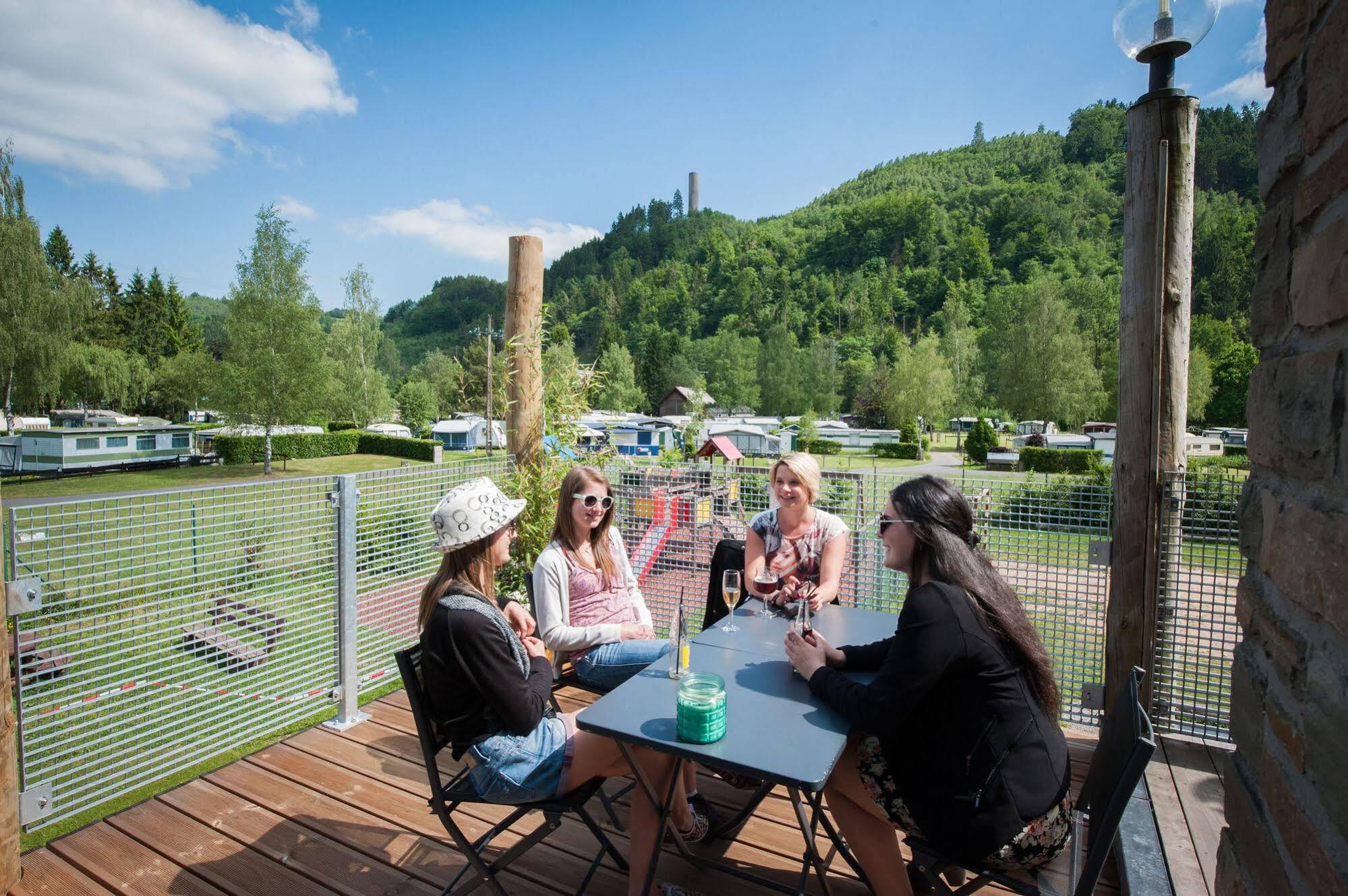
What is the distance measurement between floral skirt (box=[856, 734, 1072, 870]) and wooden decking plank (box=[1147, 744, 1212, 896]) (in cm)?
79

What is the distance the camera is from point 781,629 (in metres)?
2.87

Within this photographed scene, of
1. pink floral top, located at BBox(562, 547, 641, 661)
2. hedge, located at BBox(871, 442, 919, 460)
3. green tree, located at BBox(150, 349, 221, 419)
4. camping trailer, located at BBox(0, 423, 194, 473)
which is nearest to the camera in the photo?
pink floral top, located at BBox(562, 547, 641, 661)

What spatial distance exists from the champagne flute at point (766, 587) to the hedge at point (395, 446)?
94.8ft

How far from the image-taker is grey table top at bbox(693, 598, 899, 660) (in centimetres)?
266

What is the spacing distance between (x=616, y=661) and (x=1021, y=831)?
1675 millimetres

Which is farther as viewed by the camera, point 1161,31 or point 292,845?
point 1161,31

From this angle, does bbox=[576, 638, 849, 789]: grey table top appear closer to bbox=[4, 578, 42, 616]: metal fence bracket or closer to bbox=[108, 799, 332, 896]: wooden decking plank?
bbox=[108, 799, 332, 896]: wooden decking plank

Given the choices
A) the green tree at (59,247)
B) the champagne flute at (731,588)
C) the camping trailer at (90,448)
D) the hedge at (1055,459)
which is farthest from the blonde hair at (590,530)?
the green tree at (59,247)

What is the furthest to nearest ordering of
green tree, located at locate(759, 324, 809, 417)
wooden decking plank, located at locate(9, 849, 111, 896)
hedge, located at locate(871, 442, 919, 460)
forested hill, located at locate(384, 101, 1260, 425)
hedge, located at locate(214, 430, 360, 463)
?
green tree, located at locate(759, 324, 809, 417) → forested hill, located at locate(384, 101, 1260, 425) → hedge, located at locate(871, 442, 919, 460) → hedge, located at locate(214, 430, 360, 463) → wooden decking plank, located at locate(9, 849, 111, 896)

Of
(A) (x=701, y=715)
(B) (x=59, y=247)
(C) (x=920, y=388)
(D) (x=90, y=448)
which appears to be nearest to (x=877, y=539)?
(A) (x=701, y=715)

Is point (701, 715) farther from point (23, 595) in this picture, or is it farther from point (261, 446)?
point (261, 446)

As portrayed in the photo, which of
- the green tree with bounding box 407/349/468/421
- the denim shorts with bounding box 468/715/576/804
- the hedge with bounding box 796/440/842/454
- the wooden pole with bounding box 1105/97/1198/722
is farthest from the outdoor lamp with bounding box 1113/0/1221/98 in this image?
the green tree with bounding box 407/349/468/421

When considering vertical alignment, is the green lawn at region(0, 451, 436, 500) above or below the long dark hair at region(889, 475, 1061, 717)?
below

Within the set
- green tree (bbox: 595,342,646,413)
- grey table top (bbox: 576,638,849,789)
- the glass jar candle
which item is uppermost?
green tree (bbox: 595,342,646,413)
